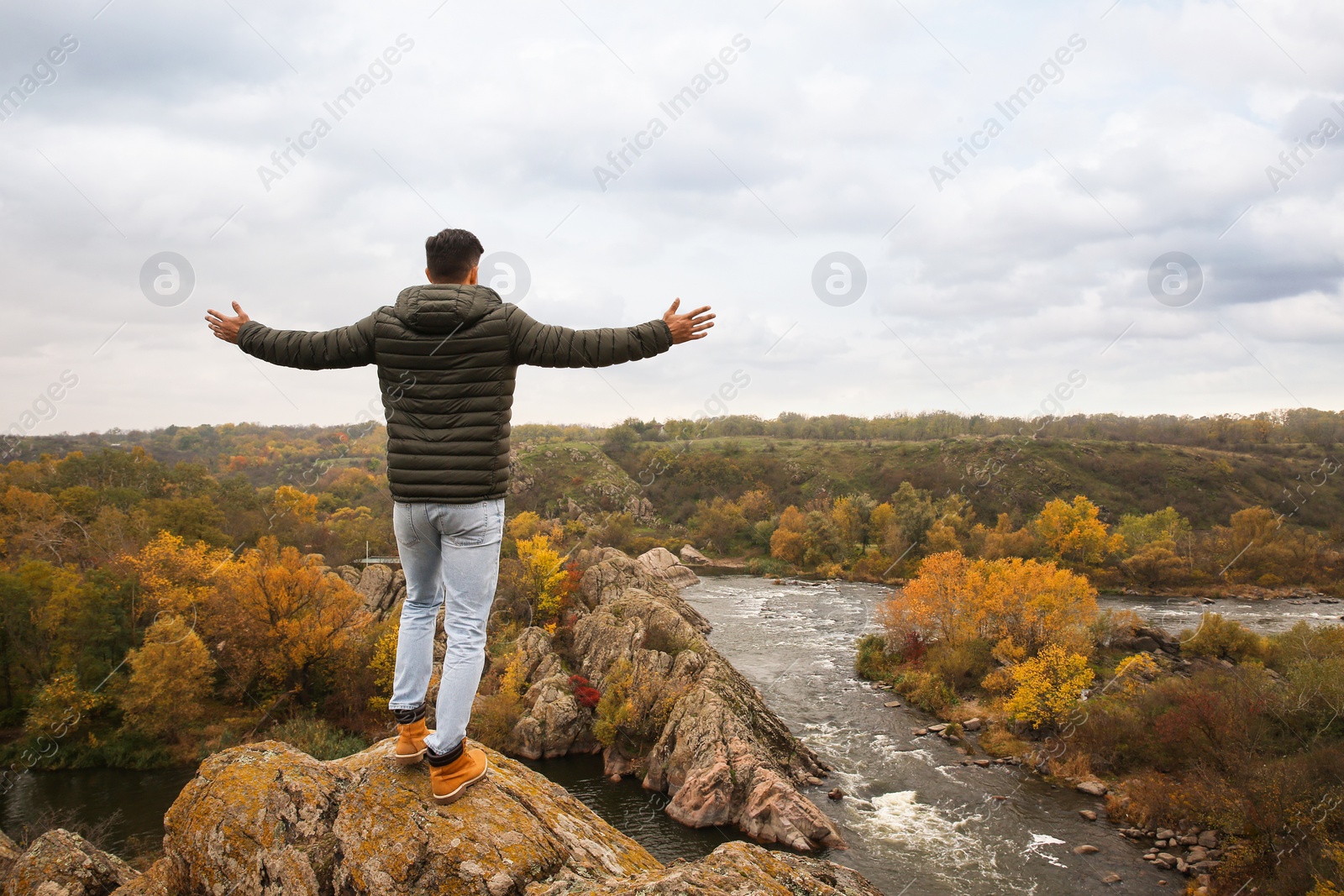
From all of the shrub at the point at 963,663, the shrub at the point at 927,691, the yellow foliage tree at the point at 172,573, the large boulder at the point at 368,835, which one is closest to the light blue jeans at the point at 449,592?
the large boulder at the point at 368,835

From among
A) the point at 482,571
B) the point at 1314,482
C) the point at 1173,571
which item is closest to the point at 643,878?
the point at 482,571

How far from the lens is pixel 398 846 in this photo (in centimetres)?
509

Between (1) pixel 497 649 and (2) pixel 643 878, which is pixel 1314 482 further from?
(2) pixel 643 878

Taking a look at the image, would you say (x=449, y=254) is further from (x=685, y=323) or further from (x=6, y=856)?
(x=6, y=856)

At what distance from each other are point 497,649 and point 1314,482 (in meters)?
112

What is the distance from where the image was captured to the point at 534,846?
526cm

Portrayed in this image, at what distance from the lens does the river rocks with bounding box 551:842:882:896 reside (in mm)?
4461

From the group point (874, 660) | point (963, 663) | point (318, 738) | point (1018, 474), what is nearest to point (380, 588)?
point (318, 738)

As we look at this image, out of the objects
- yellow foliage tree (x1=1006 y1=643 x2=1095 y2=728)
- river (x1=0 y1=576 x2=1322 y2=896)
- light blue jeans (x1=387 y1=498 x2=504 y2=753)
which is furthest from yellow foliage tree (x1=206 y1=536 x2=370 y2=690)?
light blue jeans (x1=387 y1=498 x2=504 y2=753)

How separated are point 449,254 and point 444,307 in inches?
21.1

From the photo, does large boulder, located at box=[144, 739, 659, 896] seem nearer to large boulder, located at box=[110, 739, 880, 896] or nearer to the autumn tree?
large boulder, located at box=[110, 739, 880, 896]

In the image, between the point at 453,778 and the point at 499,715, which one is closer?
the point at 453,778

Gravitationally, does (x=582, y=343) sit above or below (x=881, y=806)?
above

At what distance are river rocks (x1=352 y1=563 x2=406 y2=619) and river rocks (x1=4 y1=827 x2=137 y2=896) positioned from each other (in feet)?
129
